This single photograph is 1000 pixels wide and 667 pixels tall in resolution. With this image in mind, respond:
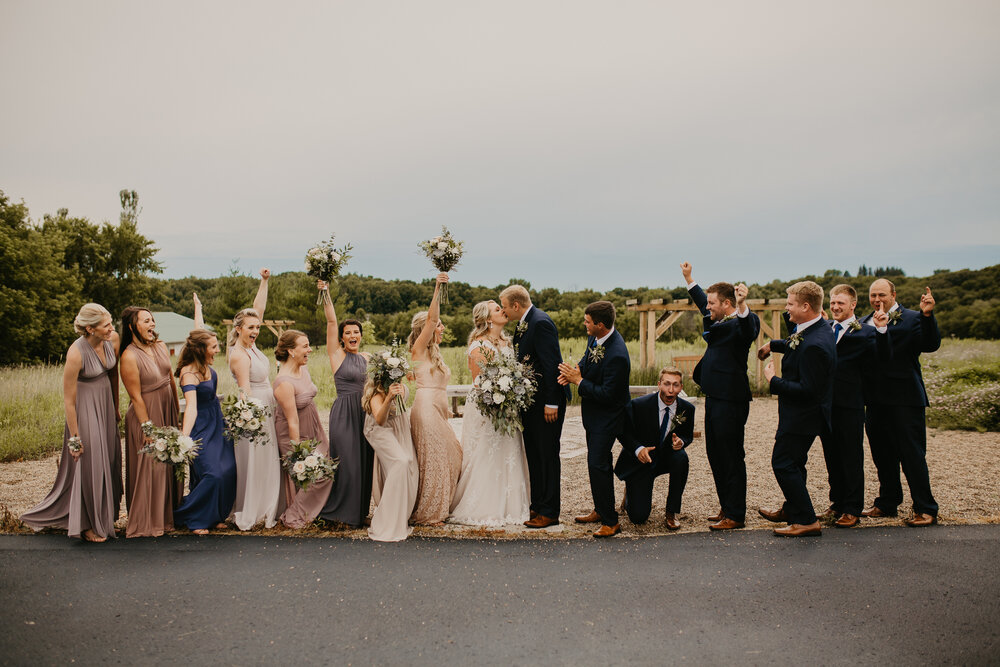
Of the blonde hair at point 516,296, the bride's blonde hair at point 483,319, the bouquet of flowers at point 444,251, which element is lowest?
the bride's blonde hair at point 483,319

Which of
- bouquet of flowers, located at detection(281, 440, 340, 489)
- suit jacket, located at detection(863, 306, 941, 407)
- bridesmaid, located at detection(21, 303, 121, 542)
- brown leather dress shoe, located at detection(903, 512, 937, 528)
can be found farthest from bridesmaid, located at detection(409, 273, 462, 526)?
brown leather dress shoe, located at detection(903, 512, 937, 528)

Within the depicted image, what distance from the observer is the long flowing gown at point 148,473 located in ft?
20.1

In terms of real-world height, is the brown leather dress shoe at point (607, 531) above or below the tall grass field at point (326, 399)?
below

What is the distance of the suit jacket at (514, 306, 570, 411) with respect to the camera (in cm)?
635

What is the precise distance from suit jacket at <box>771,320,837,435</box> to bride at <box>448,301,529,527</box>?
101 inches

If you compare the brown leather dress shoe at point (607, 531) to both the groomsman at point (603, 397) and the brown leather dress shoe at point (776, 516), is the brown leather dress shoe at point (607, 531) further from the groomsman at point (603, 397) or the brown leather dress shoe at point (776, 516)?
the brown leather dress shoe at point (776, 516)

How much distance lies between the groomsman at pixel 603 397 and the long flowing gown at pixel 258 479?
10.2 feet

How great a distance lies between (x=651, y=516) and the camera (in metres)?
6.79

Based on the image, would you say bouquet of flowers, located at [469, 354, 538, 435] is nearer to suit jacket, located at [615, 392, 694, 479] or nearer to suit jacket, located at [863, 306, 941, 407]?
suit jacket, located at [615, 392, 694, 479]

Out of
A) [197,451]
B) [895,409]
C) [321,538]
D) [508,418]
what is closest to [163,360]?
[197,451]

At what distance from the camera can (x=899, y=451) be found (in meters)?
6.27

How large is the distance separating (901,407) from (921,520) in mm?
1082

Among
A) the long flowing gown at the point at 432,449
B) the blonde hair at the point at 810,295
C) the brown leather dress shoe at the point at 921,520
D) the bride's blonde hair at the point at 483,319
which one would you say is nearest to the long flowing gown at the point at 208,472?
the long flowing gown at the point at 432,449

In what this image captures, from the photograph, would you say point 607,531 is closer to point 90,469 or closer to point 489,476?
point 489,476
